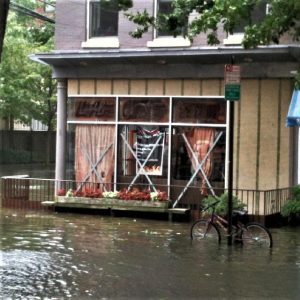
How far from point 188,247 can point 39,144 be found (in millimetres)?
32258

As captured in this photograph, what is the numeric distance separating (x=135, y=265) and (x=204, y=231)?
300 centimetres

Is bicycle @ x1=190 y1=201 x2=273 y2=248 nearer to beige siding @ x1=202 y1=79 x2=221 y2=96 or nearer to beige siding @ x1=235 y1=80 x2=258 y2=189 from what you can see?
beige siding @ x1=235 y1=80 x2=258 y2=189

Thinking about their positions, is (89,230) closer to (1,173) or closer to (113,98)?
(113,98)

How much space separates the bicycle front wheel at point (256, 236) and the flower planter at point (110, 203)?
440cm

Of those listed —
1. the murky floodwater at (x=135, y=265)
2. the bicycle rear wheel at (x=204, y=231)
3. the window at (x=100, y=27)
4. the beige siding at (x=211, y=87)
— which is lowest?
the murky floodwater at (x=135, y=265)

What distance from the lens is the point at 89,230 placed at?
551 inches

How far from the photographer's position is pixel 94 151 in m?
18.1

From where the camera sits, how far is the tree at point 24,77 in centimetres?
3009

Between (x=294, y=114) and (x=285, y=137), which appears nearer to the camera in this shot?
(x=294, y=114)

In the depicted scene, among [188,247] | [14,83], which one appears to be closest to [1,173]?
[14,83]

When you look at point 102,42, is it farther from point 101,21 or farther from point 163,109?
point 163,109

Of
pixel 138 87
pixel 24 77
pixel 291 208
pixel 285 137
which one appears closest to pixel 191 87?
pixel 138 87

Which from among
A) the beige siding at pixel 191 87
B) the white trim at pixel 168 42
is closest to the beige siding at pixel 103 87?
the white trim at pixel 168 42

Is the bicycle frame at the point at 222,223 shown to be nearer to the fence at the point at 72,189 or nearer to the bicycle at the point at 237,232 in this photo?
the bicycle at the point at 237,232
